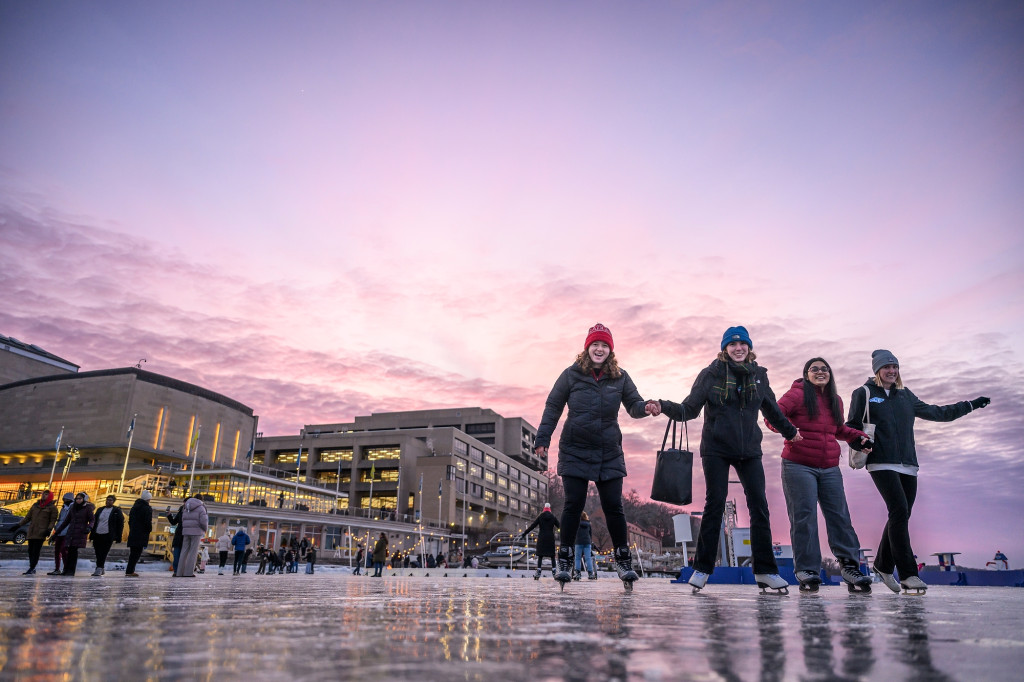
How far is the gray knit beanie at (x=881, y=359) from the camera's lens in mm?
5922

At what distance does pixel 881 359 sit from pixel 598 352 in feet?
9.16

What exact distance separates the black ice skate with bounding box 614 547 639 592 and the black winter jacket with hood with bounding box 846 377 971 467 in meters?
2.41

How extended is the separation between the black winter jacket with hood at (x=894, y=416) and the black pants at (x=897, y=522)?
0.16m

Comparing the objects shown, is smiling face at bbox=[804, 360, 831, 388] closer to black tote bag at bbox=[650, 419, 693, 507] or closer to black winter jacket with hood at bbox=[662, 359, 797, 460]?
black winter jacket with hood at bbox=[662, 359, 797, 460]

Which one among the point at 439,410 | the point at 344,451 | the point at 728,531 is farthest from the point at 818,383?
the point at 439,410

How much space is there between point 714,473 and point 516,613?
10.3ft

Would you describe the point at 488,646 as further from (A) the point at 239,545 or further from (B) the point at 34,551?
(A) the point at 239,545

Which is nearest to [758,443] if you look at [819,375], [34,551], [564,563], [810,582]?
[819,375]

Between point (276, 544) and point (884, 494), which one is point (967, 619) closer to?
point (884, 494)

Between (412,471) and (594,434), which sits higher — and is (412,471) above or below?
above

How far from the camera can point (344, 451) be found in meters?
89.8

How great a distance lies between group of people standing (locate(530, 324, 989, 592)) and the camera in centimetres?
522

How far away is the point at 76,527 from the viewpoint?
1162 centimetres

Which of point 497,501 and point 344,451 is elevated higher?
point 344,451
